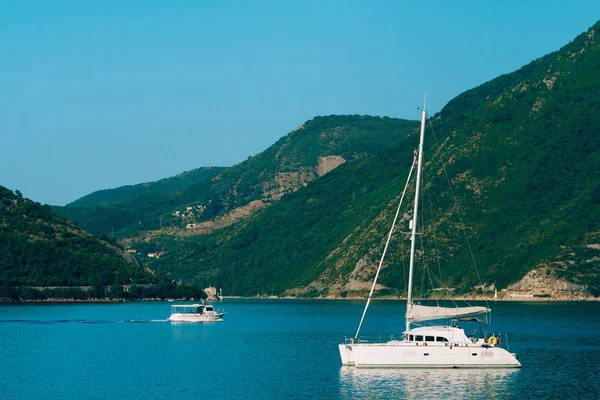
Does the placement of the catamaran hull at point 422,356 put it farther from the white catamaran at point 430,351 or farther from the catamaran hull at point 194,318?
the catamaran hull at point 194,318

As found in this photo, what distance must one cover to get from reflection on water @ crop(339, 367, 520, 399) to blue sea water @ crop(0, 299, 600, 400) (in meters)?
0.07

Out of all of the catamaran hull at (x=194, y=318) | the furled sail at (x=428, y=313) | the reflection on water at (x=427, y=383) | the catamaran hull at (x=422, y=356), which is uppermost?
the furled sail at (x=428, y=313)

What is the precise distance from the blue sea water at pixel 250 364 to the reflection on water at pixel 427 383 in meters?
0.07

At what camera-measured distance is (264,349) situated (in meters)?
100

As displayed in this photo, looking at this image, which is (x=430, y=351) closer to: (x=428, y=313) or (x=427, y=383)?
(x=428, y=313)

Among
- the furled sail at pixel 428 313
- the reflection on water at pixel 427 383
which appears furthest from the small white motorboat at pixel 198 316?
the furled sail at pixel 428 313

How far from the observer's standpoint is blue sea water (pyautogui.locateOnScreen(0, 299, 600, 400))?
220 ft

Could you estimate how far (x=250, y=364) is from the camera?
85.0 m

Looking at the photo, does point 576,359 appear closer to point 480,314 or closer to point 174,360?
point 480,314

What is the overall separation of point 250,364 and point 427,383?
21369mm

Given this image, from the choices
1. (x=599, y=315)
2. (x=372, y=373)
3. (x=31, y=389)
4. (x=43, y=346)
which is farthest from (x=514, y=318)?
(x=31, y=389)

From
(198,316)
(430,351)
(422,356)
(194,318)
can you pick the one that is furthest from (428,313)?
(198,316)

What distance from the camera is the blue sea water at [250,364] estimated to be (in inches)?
2635

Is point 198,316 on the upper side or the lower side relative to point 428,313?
lower
